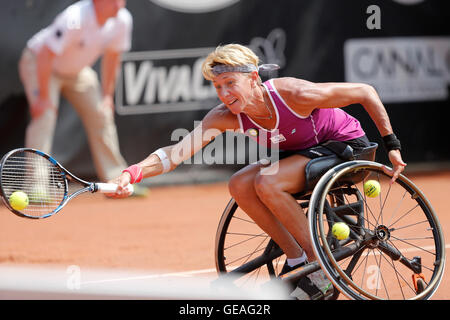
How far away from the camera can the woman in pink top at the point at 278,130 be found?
310 centimetres

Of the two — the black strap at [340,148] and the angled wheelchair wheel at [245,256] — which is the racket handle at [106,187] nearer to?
the angled wheelchair wheel at [245,256]

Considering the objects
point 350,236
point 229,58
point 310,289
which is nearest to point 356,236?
point 350,236

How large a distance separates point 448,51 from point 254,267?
20.0 feet

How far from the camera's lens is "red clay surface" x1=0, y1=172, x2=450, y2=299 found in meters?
4.55

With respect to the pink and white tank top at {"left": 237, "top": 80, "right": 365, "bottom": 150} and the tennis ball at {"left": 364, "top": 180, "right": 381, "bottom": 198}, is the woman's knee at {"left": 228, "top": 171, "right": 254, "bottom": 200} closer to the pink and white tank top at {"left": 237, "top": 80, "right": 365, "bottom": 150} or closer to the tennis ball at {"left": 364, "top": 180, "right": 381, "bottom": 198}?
the pink and white tank top at {"left": 237, "top": 80, "right": 365, "bottom": 150}

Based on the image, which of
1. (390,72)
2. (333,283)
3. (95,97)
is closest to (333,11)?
(390,72)

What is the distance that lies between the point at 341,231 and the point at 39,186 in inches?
56.3

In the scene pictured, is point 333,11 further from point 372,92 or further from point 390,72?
point 372,92

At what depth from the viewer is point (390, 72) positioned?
8195mm

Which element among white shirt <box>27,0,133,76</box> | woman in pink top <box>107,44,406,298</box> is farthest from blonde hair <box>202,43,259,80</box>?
white shirt <box>27,0,133,76</box>

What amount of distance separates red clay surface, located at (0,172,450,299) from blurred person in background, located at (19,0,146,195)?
71 centimetres

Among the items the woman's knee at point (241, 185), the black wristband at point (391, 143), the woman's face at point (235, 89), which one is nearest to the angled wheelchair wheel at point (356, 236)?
the black wristband at point (391, 143)

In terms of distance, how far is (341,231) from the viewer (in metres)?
3.00
